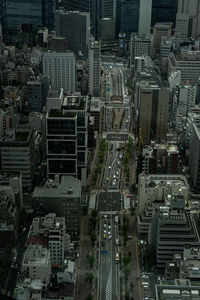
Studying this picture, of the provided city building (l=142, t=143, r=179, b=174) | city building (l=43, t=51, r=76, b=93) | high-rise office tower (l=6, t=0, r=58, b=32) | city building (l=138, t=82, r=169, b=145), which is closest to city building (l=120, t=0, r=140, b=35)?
high-rise office tower (l=6, t=0, r=58, b=32)

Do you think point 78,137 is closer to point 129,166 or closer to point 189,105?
point 129,166

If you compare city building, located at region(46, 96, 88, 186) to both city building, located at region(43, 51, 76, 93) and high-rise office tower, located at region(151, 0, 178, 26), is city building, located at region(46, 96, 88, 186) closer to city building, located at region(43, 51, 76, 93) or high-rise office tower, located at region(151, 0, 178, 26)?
city building, located at region(43, 51, 76, 93)

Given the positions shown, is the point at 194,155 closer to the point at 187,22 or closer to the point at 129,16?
the point at 187,22

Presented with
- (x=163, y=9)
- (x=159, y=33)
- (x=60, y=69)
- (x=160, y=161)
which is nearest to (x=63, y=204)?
(x=160, y=161)

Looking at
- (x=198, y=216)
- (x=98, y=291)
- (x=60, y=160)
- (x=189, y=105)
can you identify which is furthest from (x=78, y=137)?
(x=189, y=105)

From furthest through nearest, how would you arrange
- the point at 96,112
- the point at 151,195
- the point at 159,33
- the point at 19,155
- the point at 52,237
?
the point at 159,33, the point at 96,112, the point at 19,155, the point at 151,195, the point at 52,237

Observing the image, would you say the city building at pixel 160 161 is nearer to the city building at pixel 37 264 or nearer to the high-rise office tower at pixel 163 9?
the city building at pixel 37 264

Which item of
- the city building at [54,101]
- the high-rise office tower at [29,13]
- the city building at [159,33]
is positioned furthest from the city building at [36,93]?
the high-rise office tower at [29,13]
